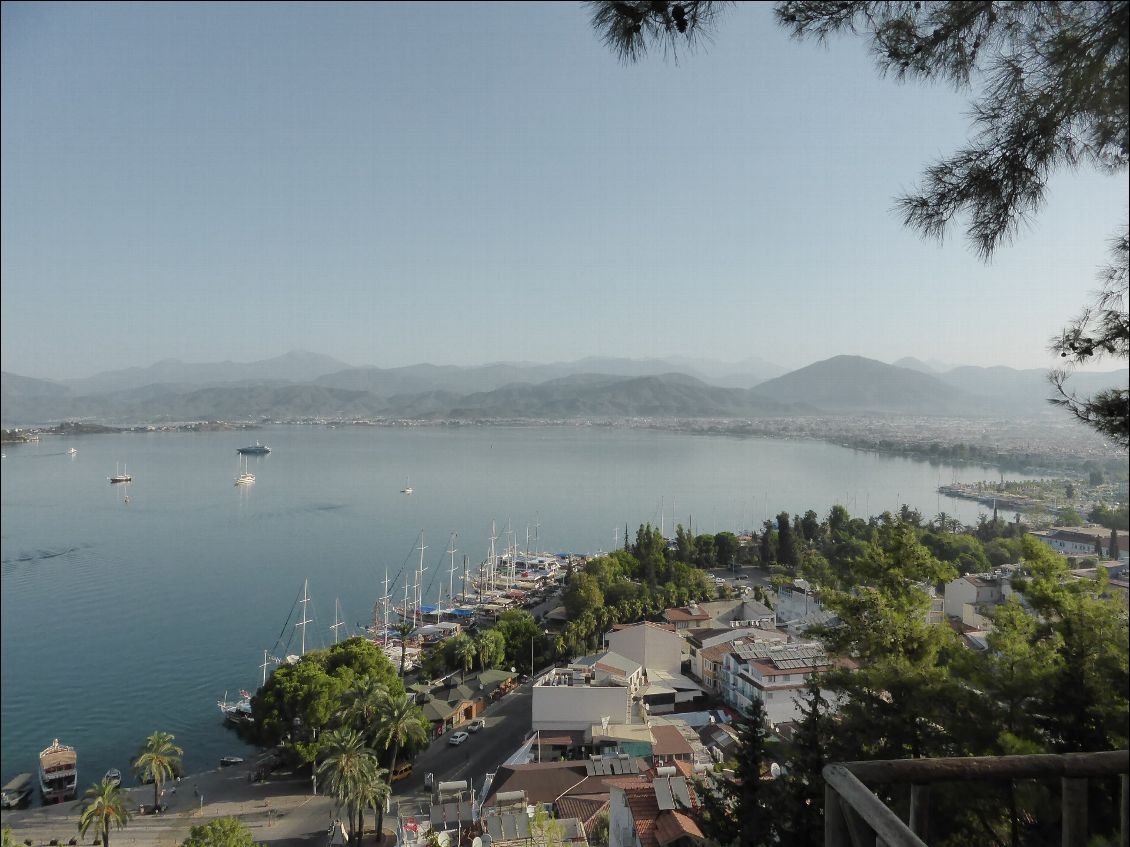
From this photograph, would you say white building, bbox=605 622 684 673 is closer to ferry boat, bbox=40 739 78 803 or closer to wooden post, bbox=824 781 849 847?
ferry boat, bbox=40 739 78 803

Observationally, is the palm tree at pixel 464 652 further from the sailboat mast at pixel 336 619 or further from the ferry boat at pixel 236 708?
the sailboat mast at pixel 336 619

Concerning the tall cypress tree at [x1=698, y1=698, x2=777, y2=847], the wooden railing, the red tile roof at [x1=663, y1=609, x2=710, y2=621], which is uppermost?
the wooden railing

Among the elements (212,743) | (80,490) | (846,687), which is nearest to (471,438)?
(80,490)

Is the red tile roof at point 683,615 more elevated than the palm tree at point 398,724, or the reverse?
the palm tree at point 398,724

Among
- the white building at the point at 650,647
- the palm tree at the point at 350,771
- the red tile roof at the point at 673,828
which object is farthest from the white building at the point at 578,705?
the red tile roof at the point at 673,828

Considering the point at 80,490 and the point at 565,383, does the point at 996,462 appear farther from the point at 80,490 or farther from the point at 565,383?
the point at 565,383

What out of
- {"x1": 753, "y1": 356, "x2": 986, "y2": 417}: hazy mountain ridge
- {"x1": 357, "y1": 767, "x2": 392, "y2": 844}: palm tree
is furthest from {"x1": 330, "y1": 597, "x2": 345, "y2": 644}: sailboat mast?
{"x1": 753, "y1": 356, "x2": 986, "y2": 417}: hazy mountain ridge
